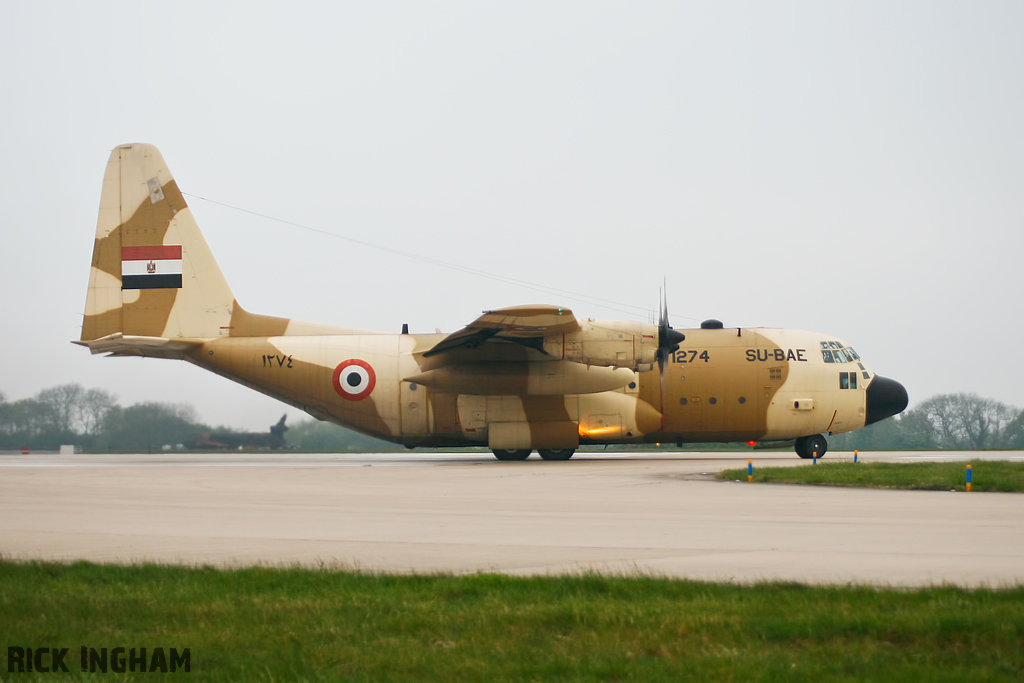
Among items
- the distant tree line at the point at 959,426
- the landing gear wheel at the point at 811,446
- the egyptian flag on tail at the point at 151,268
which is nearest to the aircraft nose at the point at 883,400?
the landing gear wheel at the point at 811,446

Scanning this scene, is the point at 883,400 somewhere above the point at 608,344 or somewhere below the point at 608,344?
below

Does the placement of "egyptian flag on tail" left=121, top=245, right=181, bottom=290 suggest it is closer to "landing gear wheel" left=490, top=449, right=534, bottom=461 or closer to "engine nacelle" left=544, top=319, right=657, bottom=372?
"landing gear wheel" left=490, top=449, right=534, bottom=461

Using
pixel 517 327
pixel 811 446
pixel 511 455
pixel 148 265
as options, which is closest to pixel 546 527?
pixel 517 327

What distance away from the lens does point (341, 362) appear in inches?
1150

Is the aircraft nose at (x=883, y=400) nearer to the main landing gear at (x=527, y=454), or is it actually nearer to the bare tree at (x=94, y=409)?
the main landing gear at (x=527, y=454)

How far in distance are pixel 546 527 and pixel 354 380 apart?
18423mm

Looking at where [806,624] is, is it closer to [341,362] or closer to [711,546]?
[711,546]

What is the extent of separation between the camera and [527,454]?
29.8 m

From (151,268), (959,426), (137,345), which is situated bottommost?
(959,426)

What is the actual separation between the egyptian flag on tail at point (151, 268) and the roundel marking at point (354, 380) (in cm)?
681

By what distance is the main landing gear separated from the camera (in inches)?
1154

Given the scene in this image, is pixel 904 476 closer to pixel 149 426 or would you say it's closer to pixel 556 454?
pixel 556 454

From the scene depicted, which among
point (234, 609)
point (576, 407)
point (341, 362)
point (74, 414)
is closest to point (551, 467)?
point (576, 407)

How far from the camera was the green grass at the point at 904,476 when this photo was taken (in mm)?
16469
